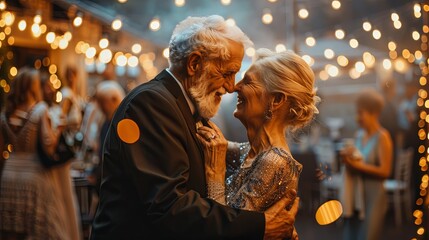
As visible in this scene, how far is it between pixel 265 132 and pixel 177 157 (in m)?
0.47

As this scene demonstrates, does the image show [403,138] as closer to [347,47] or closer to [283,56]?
[347,47]

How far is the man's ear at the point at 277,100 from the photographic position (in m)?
2.76

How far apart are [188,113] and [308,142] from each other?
724 centimetres

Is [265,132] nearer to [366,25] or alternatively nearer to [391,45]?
[366,25]

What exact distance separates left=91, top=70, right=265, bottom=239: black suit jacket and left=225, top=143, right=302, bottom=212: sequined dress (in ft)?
0.36

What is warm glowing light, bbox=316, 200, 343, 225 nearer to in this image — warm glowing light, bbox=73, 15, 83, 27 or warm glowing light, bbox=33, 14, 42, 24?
warm glowing light, bbox=73, 15, 83, 27

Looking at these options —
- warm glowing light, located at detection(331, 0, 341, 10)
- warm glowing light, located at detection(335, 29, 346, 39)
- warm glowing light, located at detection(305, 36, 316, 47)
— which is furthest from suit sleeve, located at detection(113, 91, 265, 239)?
warm glowing light, located at detection(305, 36, 316, 47)

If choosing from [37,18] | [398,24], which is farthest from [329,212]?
[37,18]

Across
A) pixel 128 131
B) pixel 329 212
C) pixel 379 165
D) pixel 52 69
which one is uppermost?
pixel 52 69

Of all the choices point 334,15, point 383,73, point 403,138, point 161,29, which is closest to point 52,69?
point 161,29

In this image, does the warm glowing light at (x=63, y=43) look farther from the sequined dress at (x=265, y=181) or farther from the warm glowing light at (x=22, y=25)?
the sequined dress at (x=265, y=181)

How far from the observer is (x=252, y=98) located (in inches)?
111

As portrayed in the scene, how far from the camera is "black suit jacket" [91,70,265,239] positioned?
96.0 inches

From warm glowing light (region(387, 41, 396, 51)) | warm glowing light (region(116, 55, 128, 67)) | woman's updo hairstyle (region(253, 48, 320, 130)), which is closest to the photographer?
woman's updo hairstyle (region(253, 48, 320, 130))
